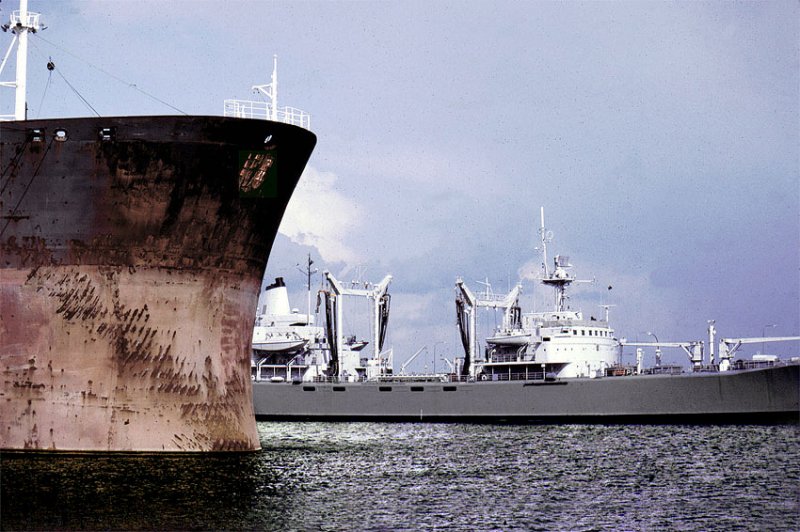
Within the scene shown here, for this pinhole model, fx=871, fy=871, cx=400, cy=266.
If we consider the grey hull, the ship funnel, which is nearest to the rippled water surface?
the grey hull

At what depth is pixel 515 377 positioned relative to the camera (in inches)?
1796

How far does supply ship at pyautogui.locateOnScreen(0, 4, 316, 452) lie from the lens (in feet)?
59.6

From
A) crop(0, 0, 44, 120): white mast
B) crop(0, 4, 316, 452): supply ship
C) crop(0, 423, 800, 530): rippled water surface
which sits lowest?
crop(0, 423, 800, 530): rippled water surface

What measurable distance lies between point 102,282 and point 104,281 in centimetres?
4

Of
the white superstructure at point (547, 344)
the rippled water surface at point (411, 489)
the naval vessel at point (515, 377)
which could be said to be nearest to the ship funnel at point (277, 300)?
the naval vessel at point (515, 377)

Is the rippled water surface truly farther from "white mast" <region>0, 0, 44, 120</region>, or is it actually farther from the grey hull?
the grey hull

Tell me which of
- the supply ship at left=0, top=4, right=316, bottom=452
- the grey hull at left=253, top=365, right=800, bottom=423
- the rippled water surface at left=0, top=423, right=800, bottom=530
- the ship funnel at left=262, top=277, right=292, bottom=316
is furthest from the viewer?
the ship funnel at left=262, top=277, right=292, bottom=316

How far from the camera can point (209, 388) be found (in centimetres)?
1902

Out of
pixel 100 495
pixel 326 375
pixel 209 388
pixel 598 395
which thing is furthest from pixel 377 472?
Answer: pixel 326 375

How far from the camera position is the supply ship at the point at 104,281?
59.6ft

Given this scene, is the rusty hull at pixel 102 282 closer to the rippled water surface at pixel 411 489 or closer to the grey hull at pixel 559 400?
the rippled water surface at pixel 411 489

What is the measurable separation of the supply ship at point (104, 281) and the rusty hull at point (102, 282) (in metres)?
0.02

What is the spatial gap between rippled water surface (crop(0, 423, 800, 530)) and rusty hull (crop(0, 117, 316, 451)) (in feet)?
2.70

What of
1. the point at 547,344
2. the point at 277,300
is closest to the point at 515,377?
the point at 547,344
